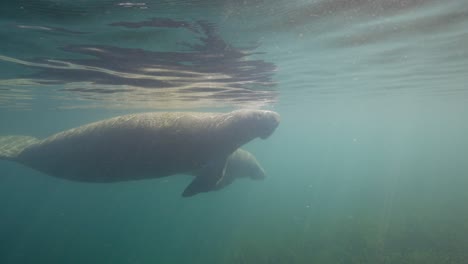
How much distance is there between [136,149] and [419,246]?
16.3 metres

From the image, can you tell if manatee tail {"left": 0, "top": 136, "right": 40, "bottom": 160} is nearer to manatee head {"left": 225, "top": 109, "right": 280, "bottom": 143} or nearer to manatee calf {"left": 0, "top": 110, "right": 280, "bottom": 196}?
manatee calf {"left": 0, "top": 110, "right": 280, "bottom": 196}

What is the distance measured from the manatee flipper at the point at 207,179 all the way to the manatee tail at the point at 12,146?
20.2 ft

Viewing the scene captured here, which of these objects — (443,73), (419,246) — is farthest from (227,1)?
(443,73)

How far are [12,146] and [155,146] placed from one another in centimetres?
659

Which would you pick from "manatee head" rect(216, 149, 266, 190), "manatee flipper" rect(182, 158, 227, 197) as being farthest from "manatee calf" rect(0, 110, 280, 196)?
"manatee head" rect(216, 149, 266, 190)

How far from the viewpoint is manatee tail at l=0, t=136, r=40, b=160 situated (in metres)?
9.50

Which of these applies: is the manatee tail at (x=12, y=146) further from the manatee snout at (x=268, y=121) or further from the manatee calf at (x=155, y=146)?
the manatee snout at (x=268, y=121)

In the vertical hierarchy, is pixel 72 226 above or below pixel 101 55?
below

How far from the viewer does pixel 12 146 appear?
10359 mm

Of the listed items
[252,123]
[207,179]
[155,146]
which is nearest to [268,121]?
[252,123]

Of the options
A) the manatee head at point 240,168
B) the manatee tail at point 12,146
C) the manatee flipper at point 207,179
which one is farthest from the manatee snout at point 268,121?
the manatee tail at point 12,146

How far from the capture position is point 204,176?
307 inches

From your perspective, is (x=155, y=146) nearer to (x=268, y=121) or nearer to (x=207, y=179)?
(x=207, y=179)

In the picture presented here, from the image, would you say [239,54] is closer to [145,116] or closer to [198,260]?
[145,116]
